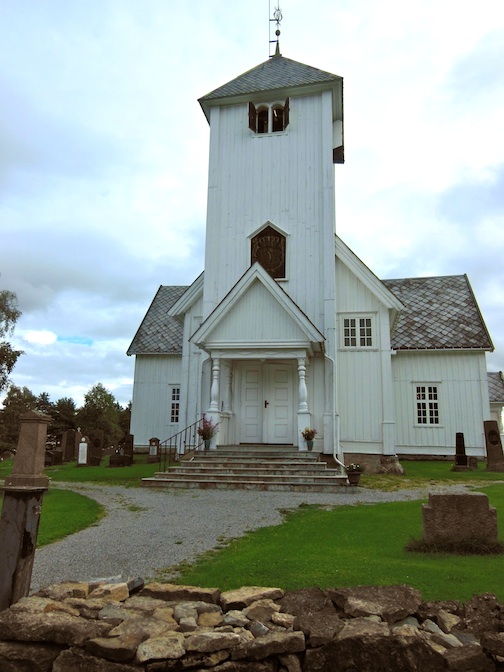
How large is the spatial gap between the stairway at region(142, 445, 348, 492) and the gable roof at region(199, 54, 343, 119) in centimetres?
1404

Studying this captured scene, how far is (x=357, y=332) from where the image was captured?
20172mm

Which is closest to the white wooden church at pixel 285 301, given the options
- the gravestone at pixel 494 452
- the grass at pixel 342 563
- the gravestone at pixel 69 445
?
the gravestone at pixel 494 452

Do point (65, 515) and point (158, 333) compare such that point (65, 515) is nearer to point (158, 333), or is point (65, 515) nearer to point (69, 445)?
point (69, 445)

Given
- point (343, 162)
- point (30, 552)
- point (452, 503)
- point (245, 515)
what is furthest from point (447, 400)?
point (30, 552)

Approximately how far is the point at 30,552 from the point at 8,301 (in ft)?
64.0

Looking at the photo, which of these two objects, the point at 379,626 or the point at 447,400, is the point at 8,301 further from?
the point at 379,626

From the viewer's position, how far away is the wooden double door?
18484 millimetres

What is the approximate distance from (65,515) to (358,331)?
43.3 feet

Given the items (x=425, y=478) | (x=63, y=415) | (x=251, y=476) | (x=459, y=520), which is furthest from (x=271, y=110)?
(x=63, y=415)

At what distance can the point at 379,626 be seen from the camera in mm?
4168

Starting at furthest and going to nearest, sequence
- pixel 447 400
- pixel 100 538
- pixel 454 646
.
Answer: pixel 447 400 → pixel 100 538 → pixel 454 646

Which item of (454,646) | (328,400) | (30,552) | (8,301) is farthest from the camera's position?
(8,301)

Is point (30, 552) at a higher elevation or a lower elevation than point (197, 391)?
lower

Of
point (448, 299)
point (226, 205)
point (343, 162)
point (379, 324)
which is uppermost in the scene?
point (343, 162)
